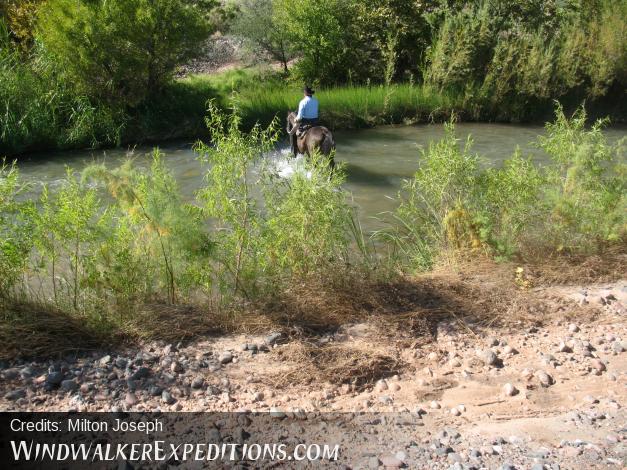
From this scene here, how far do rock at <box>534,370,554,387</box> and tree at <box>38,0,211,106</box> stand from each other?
16220 mm

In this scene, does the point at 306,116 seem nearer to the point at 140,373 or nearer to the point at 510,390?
the point at 140,373

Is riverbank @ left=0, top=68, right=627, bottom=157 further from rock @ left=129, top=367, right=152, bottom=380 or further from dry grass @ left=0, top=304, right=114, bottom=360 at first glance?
rock @ left=129, top=367, right=152, bottom=380

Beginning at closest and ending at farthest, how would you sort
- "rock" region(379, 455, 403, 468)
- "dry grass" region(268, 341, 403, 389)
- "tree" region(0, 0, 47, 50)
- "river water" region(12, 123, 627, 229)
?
"rock" region(379, 455, 403, 468), "dry grass" region(268, 341, 403, 389), "river water" region(12, 123, 627, 229), "tree" region(0, 0, 47, 50)

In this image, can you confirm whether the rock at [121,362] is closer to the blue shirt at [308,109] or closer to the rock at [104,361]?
the rock at [104,361]

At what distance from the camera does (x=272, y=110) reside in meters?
20.7

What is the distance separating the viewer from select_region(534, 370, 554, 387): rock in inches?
197

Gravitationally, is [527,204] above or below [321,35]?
below

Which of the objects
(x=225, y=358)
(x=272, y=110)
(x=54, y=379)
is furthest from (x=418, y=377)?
(x=272, y=110)

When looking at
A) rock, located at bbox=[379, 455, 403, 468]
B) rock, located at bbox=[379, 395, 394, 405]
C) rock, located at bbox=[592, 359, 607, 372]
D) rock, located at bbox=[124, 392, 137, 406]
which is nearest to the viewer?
rock, located at bbox=[379, 455, 403, 468]

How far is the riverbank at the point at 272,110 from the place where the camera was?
18266 millimetres

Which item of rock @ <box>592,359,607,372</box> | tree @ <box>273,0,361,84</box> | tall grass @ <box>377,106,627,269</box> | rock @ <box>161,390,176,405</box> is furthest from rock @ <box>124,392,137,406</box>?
tree @ <box>273,0,361,84</box>

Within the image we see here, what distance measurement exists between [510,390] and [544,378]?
0.36 meters

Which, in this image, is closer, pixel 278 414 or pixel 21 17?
pixel 278 414

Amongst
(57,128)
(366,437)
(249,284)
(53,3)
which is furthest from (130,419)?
(53,3)
